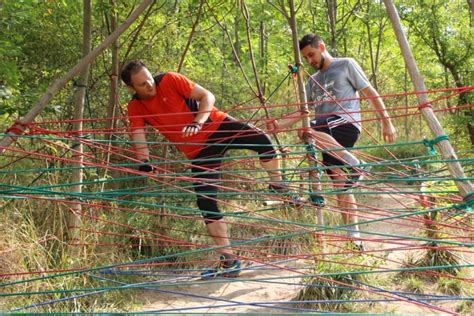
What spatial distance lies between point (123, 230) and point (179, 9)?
243 cm

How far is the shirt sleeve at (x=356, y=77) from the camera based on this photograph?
384cm

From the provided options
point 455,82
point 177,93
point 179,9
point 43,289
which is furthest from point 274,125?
point 455,82

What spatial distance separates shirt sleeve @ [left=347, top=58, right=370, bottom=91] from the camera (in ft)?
12.6

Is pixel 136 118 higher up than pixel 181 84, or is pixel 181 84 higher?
pixel 181 84

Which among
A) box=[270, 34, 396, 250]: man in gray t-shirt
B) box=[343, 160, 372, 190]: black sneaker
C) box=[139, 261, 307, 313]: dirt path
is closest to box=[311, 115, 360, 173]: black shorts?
box=[270, 34, 396, 250]: man in gray t-shirt

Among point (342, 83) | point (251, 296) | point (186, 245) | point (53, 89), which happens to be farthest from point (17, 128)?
point (342, 83)

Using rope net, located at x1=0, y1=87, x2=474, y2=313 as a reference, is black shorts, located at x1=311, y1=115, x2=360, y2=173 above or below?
above

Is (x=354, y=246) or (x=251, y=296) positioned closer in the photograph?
(x=251, y=296)

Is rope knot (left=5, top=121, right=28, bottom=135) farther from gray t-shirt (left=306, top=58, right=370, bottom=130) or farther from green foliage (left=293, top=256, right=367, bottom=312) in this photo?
gray t-shirt (left=306, top=58, right=370, bottom=130)

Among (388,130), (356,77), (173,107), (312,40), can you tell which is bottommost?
(388,130)

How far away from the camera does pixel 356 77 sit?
152 inches

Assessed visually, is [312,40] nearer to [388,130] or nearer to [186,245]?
[388,130]

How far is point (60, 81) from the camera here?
116 inches

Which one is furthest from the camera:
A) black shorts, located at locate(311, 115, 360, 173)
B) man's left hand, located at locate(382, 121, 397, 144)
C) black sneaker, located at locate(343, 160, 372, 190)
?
black shorts, located at locate(311, 115, 360, 173)
